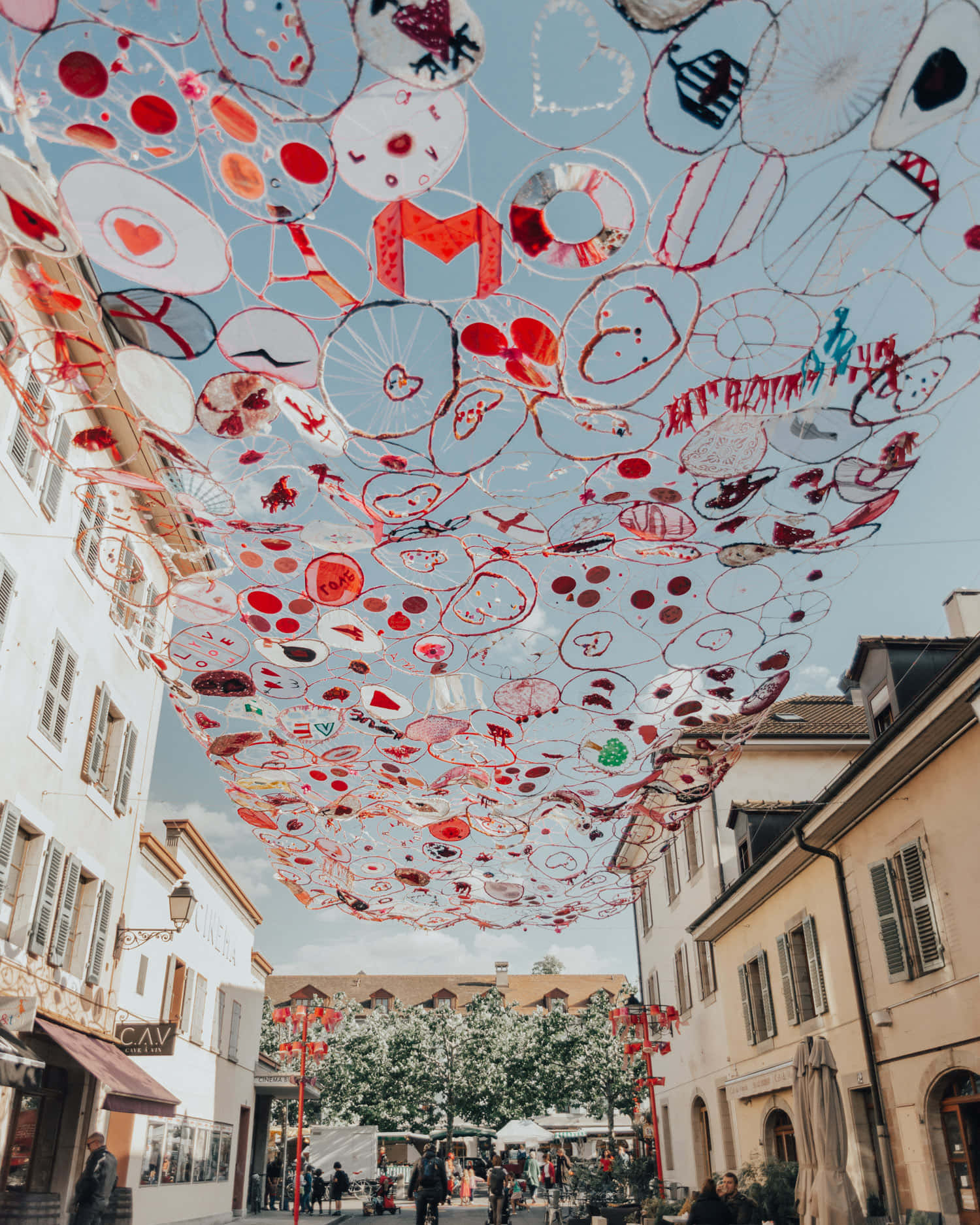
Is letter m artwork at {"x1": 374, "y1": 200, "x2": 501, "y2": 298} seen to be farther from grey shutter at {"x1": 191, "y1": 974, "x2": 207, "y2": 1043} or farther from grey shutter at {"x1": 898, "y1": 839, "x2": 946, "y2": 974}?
grey shutter at {"x1": 191, "y1": 974, "x2": 207, "y2": 1043}

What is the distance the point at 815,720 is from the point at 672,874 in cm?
574

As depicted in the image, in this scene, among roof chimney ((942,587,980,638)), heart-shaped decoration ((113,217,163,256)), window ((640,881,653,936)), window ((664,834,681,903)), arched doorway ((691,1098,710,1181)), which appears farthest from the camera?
window ((640,881,653,936))

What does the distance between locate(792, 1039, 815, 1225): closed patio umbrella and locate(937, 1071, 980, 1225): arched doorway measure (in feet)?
4.25

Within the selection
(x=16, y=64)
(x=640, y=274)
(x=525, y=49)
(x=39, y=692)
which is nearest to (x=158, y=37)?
(x=16, y=64)

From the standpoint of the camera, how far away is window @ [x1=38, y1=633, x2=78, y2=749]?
33.5 ft

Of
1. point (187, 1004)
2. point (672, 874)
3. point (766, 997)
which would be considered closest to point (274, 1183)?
point (187, 1004)

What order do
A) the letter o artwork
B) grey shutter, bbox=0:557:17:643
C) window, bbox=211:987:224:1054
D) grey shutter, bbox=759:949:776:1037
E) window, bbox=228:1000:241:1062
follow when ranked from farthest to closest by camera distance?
window, bbox=228:1000:241:1062, window, bbox=211:987:224:1054, grey shutter, bbox=759:949:776:1037, grey shutter, bbox=0:557:17:643, the letter o artwork

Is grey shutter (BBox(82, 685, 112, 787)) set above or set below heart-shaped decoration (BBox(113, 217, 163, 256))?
above

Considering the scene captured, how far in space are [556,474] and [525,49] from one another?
232cm

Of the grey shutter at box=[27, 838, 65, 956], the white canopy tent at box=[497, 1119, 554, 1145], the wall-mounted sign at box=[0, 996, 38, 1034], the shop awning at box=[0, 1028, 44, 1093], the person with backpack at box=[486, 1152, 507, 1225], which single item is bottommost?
the person with backpack at box=[486, 1152, 507, 1225]

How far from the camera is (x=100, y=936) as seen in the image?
39.6ft

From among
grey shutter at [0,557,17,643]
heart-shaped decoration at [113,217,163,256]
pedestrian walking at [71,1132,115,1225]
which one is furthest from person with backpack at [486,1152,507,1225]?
heart-shaped decoration at [113,217,163,256]

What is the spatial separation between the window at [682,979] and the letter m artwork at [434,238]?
18735 millimetres

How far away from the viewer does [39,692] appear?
9.94m
